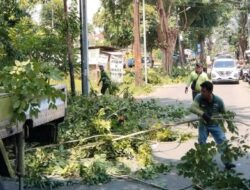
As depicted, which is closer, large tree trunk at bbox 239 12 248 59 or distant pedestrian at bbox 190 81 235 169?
distant pedestrian at bbox 190 81 235 169

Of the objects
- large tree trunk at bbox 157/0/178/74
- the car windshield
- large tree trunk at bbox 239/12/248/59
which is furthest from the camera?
large tree trunk at bbox 239/12/248/59

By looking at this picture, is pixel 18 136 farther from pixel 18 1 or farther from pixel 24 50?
pixel 18 1

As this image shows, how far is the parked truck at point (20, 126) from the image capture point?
17.7ft

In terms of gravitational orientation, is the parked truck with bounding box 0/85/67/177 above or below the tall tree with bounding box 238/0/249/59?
below

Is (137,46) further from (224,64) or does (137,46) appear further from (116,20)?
(116,20)

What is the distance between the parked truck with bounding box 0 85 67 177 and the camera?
5406 mm

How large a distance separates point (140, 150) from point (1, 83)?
5.09 m

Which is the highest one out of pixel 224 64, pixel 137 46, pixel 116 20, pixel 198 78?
pixel 116 20

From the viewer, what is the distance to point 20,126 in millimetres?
5902

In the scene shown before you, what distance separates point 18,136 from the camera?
19.6ft

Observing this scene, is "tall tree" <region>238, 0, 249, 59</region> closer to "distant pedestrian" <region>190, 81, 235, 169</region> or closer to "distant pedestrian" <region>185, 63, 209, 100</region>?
"distant pedestrian" <region>185, 63, 209, 100</region>

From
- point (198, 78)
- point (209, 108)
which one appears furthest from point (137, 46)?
point (209, 108)

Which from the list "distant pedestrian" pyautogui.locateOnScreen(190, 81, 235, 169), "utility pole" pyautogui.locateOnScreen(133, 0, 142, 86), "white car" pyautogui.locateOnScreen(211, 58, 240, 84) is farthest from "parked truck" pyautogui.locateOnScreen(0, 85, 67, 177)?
"white car" pyautogui.locateOnScreen(211, 58, 240, 84)

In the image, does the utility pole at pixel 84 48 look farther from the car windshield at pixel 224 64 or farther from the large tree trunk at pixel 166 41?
the large tree trunk at pixel 166 41
